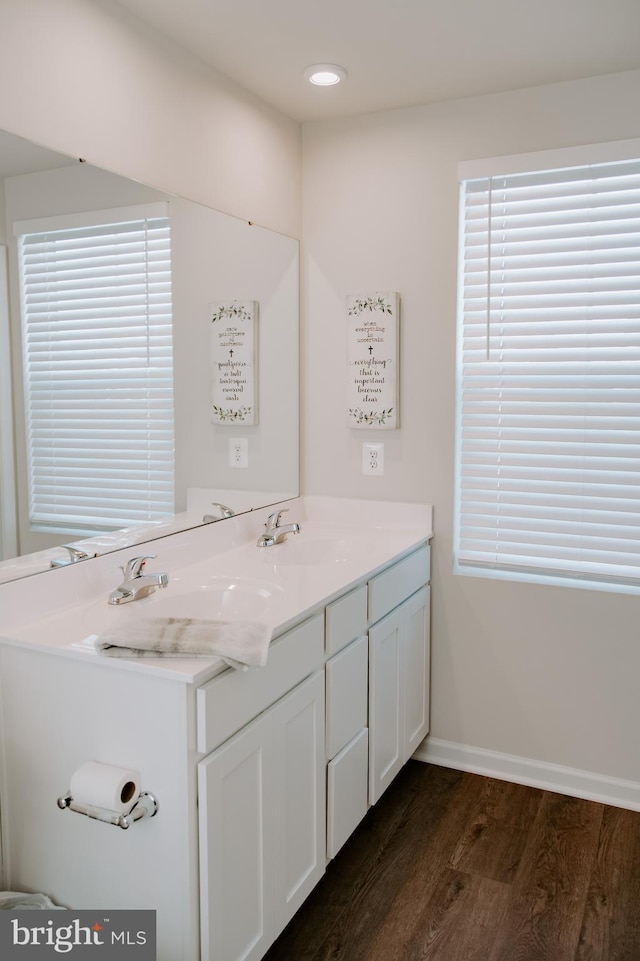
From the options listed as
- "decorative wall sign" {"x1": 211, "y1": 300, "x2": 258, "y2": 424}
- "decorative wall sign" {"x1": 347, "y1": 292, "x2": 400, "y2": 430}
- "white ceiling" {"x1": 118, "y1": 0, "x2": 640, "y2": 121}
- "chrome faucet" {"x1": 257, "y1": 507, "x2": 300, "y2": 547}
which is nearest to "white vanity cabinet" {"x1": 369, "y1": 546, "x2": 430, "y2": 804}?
"chrome faucet" {"x1": 257, "y1": 507, "x2": 300, "y2": 547}

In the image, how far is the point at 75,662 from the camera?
59.6 inches

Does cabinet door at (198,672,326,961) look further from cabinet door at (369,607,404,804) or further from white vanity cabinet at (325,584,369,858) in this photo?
cabinet door at (369,607,404,804)

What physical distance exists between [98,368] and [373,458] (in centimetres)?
121

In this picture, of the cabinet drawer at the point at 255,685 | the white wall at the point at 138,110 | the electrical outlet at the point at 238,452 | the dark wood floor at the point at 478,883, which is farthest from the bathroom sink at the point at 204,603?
the white wall at the point at 138,110

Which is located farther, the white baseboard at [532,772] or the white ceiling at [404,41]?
the white baseboard at [532,772]

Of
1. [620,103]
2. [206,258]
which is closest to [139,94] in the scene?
[206,258]

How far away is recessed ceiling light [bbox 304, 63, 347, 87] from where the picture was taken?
2316 mm

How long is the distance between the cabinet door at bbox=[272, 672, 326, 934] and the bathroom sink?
244mm

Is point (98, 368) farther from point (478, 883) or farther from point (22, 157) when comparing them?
point (478, 883)

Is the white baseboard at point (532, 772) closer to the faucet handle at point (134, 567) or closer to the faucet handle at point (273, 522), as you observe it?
the faucet handle at point (273, 522)

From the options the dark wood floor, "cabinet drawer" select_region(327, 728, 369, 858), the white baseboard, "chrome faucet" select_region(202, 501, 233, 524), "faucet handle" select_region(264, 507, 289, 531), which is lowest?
the dark wood floor

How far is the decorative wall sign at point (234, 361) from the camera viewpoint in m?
2.47

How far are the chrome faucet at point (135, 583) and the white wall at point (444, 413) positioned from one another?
115 centimetres

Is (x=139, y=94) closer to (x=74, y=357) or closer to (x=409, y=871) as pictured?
(x=74, y=357)
